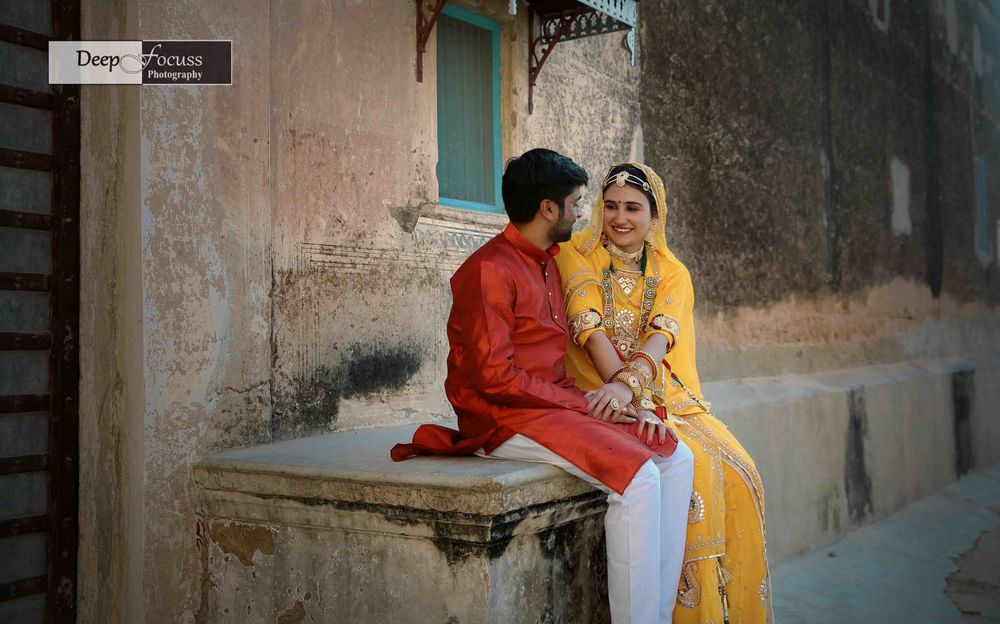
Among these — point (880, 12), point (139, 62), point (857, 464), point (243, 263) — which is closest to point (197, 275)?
point (243, 263)

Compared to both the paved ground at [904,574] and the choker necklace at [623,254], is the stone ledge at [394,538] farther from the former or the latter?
the paved ground at [904,574]

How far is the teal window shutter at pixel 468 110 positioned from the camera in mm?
4328

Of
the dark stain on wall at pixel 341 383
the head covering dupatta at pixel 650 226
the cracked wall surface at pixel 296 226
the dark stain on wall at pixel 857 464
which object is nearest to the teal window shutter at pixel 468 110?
the cracked wall surface at pixel 296 226

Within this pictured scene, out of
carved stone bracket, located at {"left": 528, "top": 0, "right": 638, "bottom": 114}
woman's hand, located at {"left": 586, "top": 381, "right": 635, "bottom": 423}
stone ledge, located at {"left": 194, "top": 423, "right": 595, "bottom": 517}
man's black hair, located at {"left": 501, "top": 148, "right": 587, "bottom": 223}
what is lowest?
stone ledge, located at {"left": 194, "top": 423, "right": 595, "bottom": 517}

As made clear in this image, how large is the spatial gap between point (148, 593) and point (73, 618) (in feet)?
1.16

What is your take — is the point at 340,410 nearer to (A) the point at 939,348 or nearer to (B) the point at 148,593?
(B) the point at 148,593

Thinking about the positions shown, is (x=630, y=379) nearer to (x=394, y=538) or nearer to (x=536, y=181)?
(x=536, y=181)

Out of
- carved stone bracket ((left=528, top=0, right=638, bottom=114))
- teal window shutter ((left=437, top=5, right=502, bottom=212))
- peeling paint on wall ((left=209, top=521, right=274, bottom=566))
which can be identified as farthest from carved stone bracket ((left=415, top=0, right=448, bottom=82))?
peeling paint on wall ((left=209, top=521, right=274, bottom=566))

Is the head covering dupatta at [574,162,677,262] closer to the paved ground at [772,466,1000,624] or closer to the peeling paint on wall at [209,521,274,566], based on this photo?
the peeling paint on wall at [209,521,274,566]

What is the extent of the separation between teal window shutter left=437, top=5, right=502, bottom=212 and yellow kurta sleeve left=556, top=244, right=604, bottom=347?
1.09 m

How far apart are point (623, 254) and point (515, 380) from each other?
0.89 metres

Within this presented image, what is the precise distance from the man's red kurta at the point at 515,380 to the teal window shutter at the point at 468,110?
55.3 inches

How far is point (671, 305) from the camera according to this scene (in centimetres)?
341

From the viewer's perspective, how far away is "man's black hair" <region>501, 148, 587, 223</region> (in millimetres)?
3002
